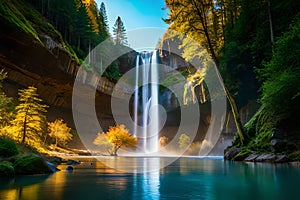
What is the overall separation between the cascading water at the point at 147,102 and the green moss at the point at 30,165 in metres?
34.7

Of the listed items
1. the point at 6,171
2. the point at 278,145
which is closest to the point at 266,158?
the point at 278,145

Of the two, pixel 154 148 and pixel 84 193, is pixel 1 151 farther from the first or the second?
pixel 154 148

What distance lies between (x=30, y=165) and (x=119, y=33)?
180 ft

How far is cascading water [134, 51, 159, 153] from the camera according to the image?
1705 inches

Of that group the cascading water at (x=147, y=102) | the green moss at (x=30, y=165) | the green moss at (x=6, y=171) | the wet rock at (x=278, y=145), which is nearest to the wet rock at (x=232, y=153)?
the wet rock at (x=278, y=145)

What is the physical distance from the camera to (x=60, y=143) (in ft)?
120

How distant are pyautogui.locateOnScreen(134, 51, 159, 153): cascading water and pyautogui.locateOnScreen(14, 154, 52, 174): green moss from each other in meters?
34.7

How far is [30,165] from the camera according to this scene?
8.20 m

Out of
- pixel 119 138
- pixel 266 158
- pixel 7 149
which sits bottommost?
pixel 266 158

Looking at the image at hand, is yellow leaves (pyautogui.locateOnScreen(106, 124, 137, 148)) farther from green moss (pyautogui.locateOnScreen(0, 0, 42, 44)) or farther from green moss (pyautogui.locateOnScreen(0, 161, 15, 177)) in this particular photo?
green moss (pyautogui.locateOnScreen(0, 161, 15, 177))

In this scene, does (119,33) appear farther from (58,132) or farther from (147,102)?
(58,132)

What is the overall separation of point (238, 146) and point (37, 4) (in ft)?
123

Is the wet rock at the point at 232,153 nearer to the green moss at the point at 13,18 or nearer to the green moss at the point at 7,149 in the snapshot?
the green moss at the point at 7,149

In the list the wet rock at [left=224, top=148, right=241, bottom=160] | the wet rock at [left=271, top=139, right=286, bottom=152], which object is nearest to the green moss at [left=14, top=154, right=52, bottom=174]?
the wet rock at [left=271, top=139, right=286, bottom=152]
